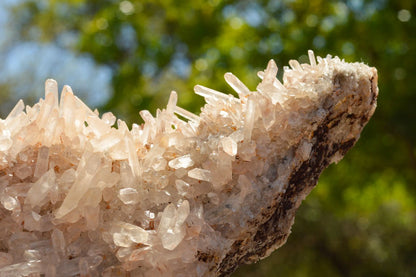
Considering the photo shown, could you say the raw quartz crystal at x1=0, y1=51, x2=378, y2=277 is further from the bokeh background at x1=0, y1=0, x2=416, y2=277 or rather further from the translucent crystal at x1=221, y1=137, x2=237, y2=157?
the bokeh background at x1=0, y1=0, x2=416, y2=277

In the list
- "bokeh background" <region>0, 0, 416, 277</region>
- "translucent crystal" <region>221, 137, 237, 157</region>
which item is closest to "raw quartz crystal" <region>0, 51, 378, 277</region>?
"translucent crystal" <region>221, 137, 237, 157</region>

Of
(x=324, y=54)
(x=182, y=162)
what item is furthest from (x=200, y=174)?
(x=324, y=54)

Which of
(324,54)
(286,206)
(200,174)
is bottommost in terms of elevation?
(324,54)

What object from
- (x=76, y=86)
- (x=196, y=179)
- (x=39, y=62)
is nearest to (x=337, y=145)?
(x=196, y=179)

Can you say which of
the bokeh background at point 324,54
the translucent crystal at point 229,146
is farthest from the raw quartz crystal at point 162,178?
the bokeh background at point 324,54

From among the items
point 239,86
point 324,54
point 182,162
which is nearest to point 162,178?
point 182,162

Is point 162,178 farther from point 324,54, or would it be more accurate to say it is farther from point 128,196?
point 324,54

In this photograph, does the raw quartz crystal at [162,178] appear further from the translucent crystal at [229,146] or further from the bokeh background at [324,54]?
the bokeh background at [324,54]

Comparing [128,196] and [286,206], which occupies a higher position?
[128,196]

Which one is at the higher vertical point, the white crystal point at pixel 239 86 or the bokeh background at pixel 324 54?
the white crystal point at pixel 239 86

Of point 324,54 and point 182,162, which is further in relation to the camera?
point 324,54
